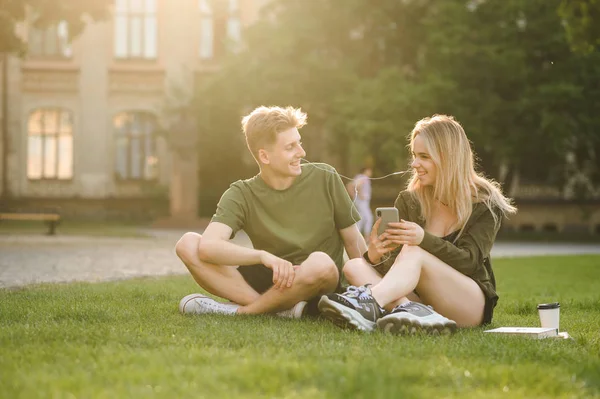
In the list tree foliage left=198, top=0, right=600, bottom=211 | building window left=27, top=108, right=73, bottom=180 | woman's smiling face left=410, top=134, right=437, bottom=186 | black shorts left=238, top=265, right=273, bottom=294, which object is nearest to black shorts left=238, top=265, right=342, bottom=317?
black shorts left=238, top=265, right=273, bottom=294

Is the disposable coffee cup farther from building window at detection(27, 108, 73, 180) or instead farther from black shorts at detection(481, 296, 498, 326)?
building window at detection(27, 108, 73, 180)

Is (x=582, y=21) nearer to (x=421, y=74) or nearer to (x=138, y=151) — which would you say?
(x=421, y=74)

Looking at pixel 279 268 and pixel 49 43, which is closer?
pixel 279 268

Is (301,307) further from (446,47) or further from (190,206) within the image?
(190,206)

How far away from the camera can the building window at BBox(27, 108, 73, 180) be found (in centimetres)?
3722

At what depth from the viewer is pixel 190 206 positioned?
31016 millimetres

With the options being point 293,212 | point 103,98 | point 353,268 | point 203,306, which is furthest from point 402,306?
A: point 103,98

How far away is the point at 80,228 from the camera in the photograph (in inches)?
1166

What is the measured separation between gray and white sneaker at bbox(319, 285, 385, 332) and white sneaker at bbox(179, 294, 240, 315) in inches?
45.9

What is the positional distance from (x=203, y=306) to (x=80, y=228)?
2362 centimetres

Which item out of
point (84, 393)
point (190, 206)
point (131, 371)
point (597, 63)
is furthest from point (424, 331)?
point (190, 206)

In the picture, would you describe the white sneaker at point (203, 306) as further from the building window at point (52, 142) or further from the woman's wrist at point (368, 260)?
the building window at point (52, 142)


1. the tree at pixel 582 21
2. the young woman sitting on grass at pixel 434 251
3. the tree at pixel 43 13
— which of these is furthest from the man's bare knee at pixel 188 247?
the tree at pixel 43 13

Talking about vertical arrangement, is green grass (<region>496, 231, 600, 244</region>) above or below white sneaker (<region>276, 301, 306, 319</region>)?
below
